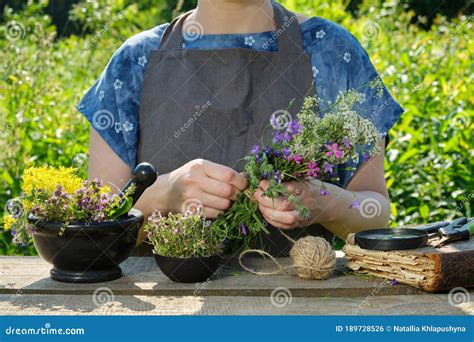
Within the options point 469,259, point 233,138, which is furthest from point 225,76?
point 469,259

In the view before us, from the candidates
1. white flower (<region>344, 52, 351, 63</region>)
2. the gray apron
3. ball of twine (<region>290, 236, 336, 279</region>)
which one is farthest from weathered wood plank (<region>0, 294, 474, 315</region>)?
white flower (<region>344, 52, 351, 63</region>)

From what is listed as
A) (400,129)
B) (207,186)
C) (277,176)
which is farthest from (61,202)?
(400,129)

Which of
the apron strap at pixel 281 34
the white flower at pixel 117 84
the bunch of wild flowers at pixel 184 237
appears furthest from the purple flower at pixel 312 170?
the white flower at pixel 117 84

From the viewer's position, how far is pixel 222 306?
1698mm

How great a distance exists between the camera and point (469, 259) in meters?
1.80

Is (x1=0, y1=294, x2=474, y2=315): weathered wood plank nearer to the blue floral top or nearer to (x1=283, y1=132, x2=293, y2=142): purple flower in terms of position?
(x1=283, y1=132, x2=293, y2=142): purple flower

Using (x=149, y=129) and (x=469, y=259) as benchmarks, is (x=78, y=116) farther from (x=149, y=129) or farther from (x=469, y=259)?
(x=469, y=259)

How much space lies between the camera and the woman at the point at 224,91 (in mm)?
2426

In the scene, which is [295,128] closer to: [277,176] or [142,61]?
[277,176]

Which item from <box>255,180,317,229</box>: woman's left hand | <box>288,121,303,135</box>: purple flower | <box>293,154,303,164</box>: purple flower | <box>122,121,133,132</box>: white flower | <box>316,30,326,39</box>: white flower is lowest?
<box>255,180,317,229</box>: woman's left hand

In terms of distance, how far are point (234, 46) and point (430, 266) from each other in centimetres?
112

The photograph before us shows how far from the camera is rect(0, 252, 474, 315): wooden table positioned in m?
1.66

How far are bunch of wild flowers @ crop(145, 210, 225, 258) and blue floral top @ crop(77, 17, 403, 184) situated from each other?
63 centimetres

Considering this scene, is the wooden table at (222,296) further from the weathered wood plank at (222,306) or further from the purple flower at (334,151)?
the purple flower at (334,151)
